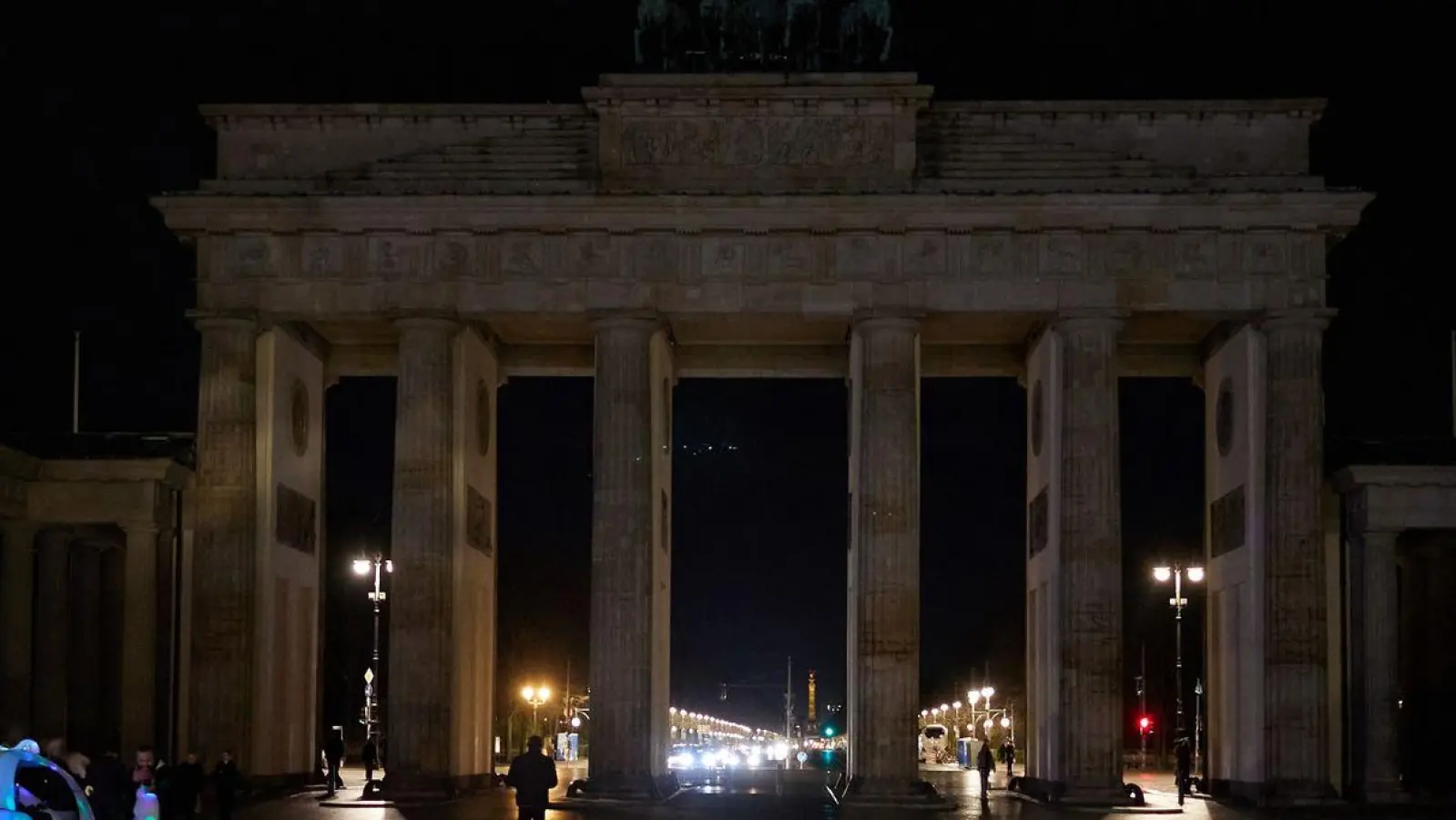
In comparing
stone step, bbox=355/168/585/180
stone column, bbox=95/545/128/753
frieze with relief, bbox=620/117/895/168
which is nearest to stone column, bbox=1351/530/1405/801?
frieze with relief, bbox=620/117/895/168

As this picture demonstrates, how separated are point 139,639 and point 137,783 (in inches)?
1046

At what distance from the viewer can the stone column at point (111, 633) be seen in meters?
64.5

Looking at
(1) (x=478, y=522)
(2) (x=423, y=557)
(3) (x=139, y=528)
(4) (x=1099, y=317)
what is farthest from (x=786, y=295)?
(3) (x=139, y=528)

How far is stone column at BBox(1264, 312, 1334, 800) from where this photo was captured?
187 feet

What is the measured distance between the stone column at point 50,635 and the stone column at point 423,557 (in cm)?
927

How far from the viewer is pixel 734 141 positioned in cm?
5894

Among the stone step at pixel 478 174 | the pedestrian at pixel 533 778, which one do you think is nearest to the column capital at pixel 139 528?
the stone step at pixel 478 174

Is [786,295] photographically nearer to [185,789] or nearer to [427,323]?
[427,323]

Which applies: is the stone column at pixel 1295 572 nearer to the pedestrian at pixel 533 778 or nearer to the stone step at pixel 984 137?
the stone step at pixel 984 137

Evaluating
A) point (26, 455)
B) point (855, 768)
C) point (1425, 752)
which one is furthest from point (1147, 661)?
point (26, 455)

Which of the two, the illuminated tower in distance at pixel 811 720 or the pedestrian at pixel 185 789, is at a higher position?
the pedestrian at pixel 185 789

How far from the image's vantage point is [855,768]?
192 feet

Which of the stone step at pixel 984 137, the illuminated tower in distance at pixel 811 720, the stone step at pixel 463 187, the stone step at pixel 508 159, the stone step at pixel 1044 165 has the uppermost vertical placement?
the stone step at pixel 984 137

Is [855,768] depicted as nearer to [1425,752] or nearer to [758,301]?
[758,301]
